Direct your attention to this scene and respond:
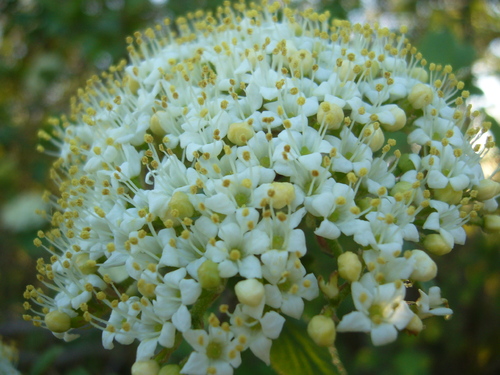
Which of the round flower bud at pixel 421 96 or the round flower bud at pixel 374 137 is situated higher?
the round flower bud at pixel 421 96

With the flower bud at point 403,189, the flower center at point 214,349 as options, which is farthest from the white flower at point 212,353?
the flower bud at point 403,189

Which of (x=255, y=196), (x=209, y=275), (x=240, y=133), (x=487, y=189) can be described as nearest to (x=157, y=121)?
A: (x=240, y=133)

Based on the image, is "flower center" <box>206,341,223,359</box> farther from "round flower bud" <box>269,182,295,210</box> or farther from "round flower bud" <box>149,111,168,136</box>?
"round flower bud" <box>149,111,168,136</box>

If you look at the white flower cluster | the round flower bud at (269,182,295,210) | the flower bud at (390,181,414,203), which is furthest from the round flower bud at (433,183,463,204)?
the round flower bud at (269,182,295,210)

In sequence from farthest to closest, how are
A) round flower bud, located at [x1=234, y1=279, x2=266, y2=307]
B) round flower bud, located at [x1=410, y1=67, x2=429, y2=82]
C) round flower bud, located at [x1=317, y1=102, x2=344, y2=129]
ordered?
1. round flower bud, located at [x1=410, y1=67, x2=429, y2=82]
2. round flower bud, located at [x1=317, y1=102, x2=344, y2=129]
3. round flower bud, located at [x1=234, y1=279, x2=266, y2=307]

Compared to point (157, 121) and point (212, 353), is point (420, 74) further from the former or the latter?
point (212, 353)

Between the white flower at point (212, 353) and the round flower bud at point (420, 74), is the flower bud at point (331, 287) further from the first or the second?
the round flower bud at point (420, 74)
